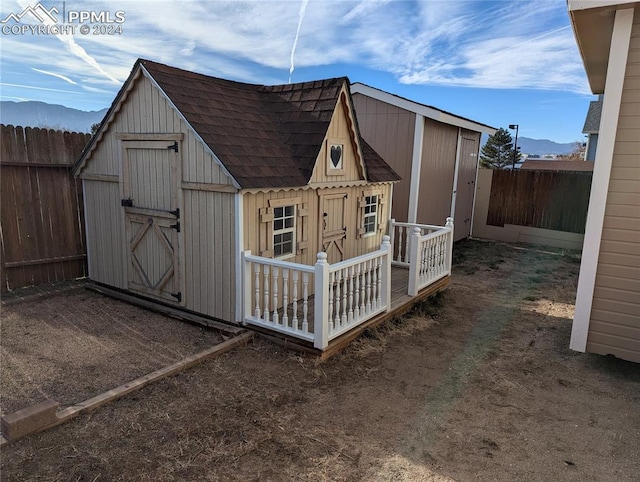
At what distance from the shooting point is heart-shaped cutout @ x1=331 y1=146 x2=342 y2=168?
5.89 m

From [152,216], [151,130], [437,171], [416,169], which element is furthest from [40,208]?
[437,171]

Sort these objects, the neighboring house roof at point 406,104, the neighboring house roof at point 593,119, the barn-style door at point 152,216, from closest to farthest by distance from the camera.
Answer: the barn-style door at point 152,216 → the neighboring house roof at point 406,104 → the neighboring house roof at point 593,119

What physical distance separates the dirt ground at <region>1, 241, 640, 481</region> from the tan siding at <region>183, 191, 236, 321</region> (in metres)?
0.78

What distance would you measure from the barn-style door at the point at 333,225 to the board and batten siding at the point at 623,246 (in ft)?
11.0

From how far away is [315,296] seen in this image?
4.37m

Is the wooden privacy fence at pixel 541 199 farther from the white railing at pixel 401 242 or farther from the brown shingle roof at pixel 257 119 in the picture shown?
the brown shingle roof at pixel 257 119

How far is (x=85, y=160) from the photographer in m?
6.23

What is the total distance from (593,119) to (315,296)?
22.6 meters

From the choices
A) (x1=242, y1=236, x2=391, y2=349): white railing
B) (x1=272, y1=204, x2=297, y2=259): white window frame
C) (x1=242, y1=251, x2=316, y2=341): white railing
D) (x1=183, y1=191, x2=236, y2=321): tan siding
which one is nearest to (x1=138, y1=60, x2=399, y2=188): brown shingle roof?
(x1=272, y1=204, x2=297, y2=259): white window frame

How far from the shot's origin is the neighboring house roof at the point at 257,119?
4.75m

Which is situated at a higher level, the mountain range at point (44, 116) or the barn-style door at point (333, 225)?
the mountain range at point (44, 116)

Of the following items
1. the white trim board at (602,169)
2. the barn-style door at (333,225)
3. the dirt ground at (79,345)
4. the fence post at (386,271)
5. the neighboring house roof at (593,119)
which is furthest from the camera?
the neighboring house roof at (593,119)

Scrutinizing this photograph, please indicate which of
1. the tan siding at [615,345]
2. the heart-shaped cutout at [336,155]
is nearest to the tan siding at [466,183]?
the heart-shaped cutout at [336,155]

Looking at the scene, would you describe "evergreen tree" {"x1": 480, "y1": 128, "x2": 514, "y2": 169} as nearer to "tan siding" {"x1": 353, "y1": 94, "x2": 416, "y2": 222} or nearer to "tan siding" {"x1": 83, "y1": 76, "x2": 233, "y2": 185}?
"tan siding" {"x1": 353, "y1": 94, "x2": 416, "y2": 222}
